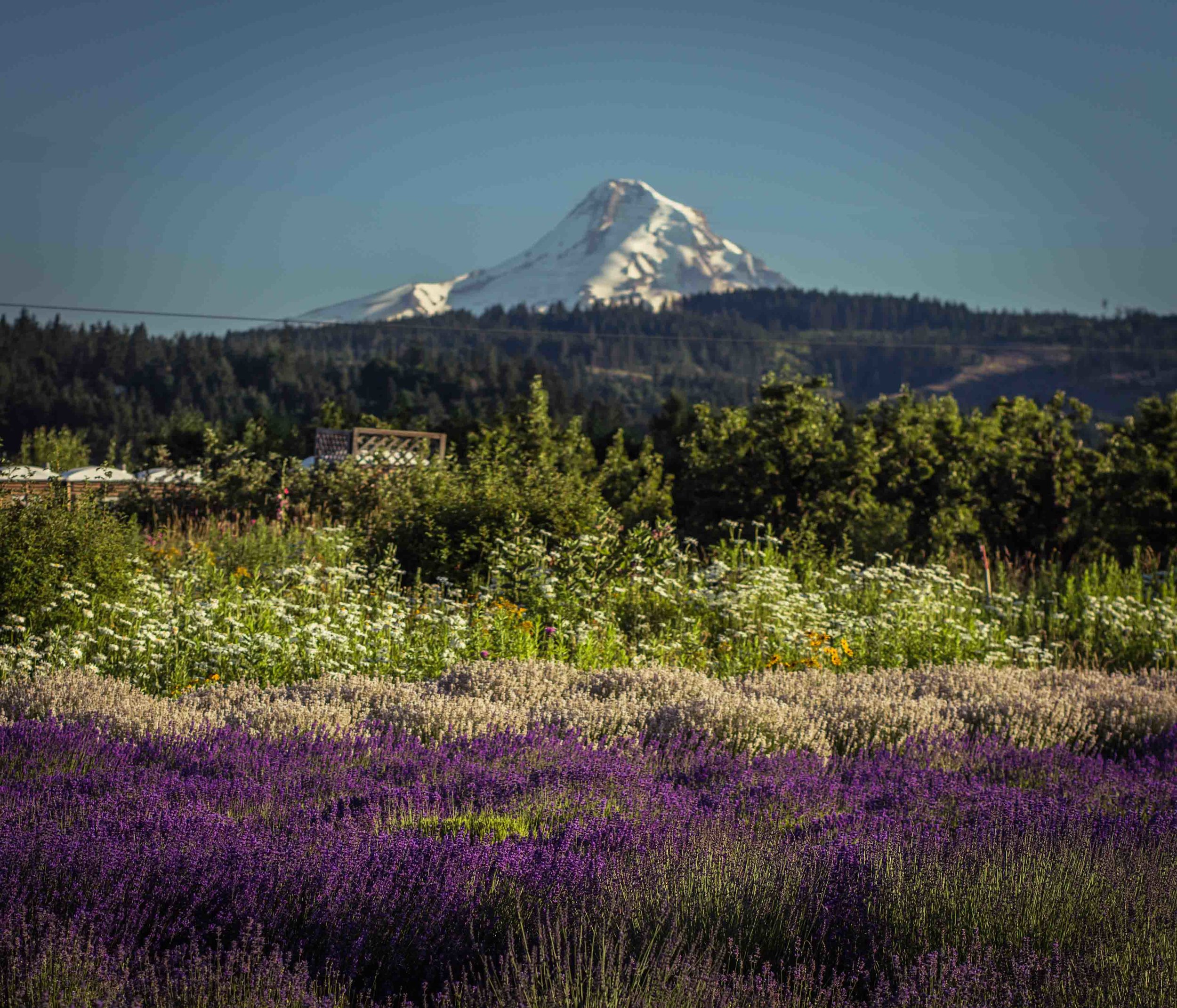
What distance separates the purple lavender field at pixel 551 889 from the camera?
2070mm

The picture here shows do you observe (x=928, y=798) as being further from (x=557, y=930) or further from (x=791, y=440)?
(x=791, y=440)

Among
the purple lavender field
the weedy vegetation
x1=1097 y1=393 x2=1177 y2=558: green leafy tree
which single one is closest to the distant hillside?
x1=1097 y1=393 x2=1177 y2=558: green leafy tree

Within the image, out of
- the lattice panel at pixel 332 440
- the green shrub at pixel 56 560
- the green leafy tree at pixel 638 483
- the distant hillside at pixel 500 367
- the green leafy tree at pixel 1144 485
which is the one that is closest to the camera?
the green shrub at pixel 56 560

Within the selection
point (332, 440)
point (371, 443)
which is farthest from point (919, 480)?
point (332, 440)

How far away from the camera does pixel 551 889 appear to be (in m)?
2.53

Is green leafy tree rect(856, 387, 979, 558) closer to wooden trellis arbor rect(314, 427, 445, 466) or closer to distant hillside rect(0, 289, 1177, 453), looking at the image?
distant hillside rect(0, 289, 1177, 453)

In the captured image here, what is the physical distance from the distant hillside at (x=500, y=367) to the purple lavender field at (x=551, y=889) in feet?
31.8

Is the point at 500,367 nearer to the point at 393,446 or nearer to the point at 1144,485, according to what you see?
the point at 393,446

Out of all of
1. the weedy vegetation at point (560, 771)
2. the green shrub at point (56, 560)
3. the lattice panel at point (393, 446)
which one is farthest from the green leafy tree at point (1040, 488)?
the green shrub at point (56, 560)

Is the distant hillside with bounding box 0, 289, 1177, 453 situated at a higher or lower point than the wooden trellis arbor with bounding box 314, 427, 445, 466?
higher

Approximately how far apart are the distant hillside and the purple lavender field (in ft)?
31.8

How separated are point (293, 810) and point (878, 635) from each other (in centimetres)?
566

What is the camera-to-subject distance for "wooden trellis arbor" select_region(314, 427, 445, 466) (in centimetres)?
1753

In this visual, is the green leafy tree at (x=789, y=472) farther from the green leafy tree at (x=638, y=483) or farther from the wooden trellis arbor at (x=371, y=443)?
the wooden trellis arbor at (x=371, y=443)
